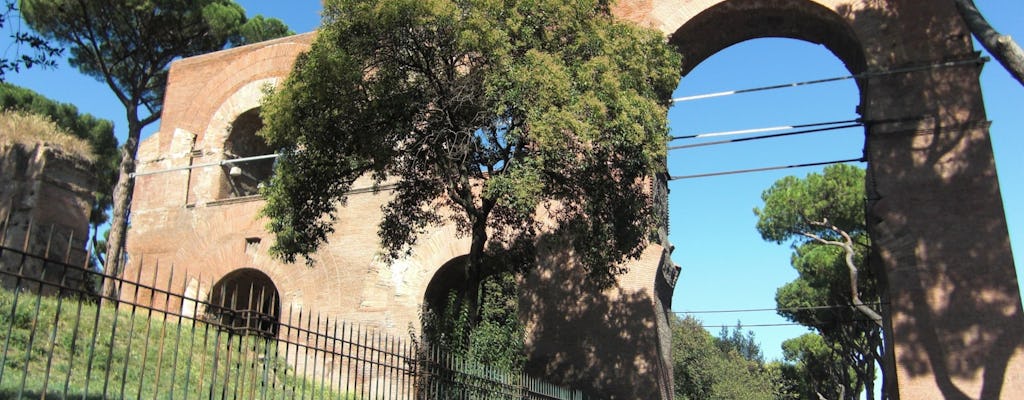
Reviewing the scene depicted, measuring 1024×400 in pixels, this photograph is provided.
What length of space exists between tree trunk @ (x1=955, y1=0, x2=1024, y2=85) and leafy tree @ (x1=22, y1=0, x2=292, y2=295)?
1291cm

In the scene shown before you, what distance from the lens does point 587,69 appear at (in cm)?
747

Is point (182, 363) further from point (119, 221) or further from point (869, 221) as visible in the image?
point (869, 221)

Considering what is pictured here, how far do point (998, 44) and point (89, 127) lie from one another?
20158mm

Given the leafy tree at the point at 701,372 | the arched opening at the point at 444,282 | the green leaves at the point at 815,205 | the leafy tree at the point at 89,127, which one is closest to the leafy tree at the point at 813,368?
the leafy tree at the point at 701,372

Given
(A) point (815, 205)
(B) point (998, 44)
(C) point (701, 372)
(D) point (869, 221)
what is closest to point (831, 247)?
(A) point (815, 205)

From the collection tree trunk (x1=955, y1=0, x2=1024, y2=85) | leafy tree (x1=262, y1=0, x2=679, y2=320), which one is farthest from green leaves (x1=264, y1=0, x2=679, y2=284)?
tree trunk (x1=955, y1=0, x2=1024, y2=85)

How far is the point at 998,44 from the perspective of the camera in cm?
673

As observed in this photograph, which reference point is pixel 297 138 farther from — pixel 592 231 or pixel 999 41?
pixel 999 41

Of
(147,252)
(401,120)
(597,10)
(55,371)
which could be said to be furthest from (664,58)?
(147,252)

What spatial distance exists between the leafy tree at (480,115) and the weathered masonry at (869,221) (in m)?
1.58

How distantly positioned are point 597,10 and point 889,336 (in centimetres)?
484

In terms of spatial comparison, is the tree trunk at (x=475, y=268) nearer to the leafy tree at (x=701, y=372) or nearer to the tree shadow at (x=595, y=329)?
the tree shadow at (x=595, y=329)

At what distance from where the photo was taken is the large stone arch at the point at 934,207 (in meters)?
8.78

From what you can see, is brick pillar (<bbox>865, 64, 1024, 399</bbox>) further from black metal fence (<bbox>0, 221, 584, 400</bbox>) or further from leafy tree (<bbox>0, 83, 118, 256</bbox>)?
leafy tree (<bbox>0, 83, 118, 256</bbox>)
